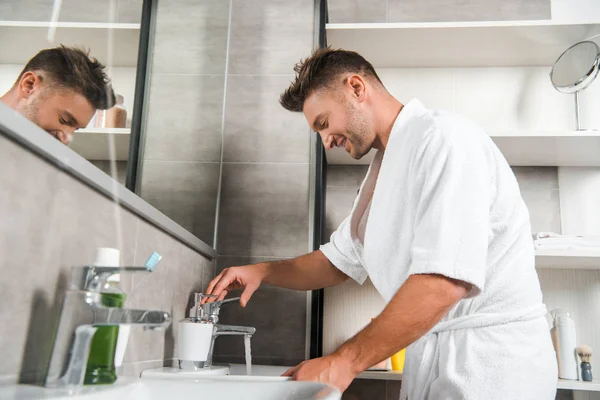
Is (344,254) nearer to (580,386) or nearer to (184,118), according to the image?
(184,118)

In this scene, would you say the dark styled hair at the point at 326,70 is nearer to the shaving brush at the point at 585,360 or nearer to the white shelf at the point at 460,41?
the white shelf at the point at 460,41

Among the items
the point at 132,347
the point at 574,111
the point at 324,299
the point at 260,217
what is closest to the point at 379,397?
the point at 324,299

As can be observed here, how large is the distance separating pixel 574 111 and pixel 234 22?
1231 mm

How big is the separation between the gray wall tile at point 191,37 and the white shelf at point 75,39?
17 centimetres

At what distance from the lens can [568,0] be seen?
1.99 metres

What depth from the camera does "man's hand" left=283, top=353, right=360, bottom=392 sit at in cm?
89

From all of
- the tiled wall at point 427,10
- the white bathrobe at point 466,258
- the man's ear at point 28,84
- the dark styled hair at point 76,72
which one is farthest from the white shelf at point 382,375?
the tiled wall at point 427,10

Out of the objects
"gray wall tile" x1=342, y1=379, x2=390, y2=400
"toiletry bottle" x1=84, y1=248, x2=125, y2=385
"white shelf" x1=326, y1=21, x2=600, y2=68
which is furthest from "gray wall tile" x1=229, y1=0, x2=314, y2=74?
"toiletry bottle" x1=84, y1=248, x2=125, y2=385

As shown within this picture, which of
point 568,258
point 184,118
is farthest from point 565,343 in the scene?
point 184,118

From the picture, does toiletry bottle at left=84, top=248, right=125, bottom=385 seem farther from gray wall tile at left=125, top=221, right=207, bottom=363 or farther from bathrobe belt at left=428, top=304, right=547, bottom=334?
bathrobe belt at left=428, top=304, right=547, bottom=334

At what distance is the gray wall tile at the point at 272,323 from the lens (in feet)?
5.08

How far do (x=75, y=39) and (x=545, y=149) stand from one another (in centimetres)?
143

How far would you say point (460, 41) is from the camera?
5.88 ft

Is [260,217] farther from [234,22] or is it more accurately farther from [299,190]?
[234,22]
